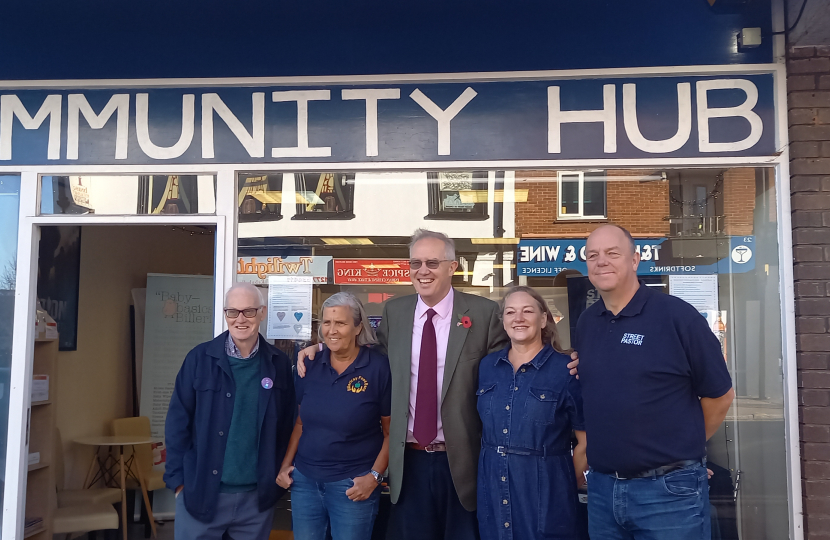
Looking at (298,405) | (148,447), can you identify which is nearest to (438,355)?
(298,405)

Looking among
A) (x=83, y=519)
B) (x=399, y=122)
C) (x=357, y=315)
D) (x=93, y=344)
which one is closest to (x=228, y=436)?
(x=357, y=315)

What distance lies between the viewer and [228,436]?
10.3 feet

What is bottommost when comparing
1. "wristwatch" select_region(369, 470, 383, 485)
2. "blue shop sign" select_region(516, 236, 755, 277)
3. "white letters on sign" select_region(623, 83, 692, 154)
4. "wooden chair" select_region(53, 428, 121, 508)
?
"wooden chair" select_region(53, 428, 121, 508)

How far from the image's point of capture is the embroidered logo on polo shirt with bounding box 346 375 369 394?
318 cm

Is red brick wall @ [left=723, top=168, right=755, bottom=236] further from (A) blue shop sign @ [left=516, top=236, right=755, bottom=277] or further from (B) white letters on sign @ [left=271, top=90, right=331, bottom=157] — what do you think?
(B) white letters on sign @ [left=271, top=90, right=331, bottom=157]

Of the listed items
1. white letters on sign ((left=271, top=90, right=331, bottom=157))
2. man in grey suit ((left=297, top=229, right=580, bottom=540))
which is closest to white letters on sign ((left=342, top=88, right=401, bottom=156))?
white letters on sign ((left=271, top=90, right=331, bottom=157))

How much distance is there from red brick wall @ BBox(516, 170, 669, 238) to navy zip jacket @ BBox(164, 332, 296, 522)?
1970mm

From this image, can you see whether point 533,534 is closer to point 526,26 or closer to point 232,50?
point 526,26

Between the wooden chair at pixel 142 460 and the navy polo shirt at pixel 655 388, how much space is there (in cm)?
443

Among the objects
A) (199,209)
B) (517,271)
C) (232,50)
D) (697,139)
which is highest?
(232,50)

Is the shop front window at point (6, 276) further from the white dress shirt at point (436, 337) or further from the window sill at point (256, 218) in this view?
the white dress shirt at point (436, 337)

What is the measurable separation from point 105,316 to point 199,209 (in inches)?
116

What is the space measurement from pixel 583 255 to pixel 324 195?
1.68 meters

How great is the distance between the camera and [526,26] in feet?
13.4
